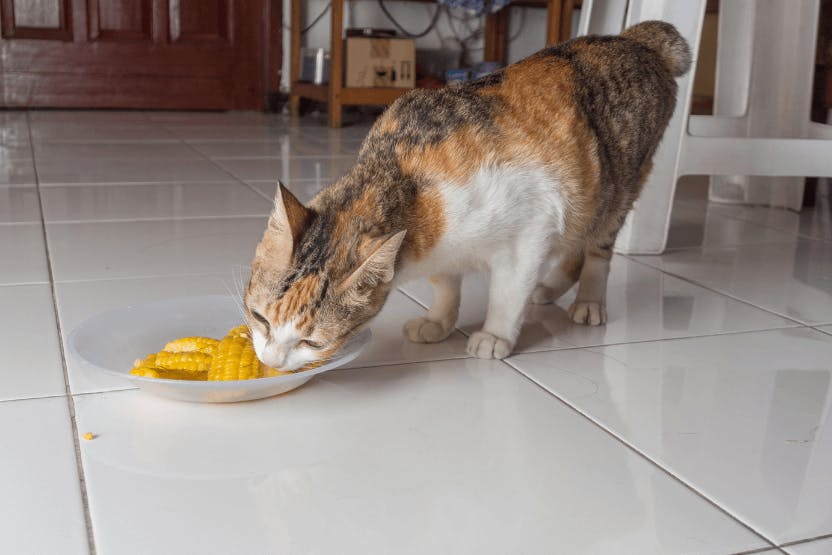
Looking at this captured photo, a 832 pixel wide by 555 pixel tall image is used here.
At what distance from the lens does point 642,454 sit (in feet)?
3.74

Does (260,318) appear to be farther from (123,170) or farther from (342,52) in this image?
(342,52)

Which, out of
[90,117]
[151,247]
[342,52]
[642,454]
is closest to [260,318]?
[642,454]

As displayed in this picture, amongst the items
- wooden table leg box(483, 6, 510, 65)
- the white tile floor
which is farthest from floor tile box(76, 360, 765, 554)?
wooden table leg box(483, 6, 510, 65)

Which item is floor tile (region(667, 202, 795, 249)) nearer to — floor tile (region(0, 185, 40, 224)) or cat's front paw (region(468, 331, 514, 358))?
cat's front paw (region(468, 331, 514, 358))

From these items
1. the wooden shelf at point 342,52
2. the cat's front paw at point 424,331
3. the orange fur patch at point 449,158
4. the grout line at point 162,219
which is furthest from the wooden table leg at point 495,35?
the orange fur patch at point 449,158

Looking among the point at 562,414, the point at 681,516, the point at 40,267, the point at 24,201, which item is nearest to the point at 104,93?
the point at 24,201

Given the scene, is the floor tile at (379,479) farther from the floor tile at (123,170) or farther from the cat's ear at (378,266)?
the floor tile at (123,170)

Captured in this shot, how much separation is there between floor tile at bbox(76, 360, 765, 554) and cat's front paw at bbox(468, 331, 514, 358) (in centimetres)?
13

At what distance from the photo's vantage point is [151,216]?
8.00ft

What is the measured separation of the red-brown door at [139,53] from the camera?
463 centimetres

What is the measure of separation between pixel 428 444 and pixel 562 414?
22 cm

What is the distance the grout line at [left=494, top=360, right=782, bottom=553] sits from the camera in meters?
0.97

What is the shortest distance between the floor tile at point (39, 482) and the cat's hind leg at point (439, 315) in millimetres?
601

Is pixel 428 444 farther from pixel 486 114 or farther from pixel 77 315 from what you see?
pixel 77 315
